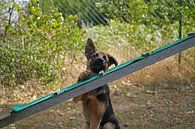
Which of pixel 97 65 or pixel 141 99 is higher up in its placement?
pixel 97 65

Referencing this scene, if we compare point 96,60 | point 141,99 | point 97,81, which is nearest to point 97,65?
point 96,60

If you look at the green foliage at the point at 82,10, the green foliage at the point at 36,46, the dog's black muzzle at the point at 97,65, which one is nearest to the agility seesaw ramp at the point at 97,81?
the dog's black muzzle at the point at 97,65

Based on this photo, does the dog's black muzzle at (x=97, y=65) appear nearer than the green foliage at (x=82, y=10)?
Yes

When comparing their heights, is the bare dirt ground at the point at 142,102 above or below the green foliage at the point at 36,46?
below

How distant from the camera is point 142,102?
7953 millimetres

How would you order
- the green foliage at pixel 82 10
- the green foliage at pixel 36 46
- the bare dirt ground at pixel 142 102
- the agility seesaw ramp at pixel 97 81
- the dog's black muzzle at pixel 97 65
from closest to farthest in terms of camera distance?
the agility seesaw ramp at pixel 97 81
the dog's black muzzle at pixel 97 65
the bare dirt ground at pixel 142 102
the green foliage at pixel 36 46
the green foliage at pixel 82 10

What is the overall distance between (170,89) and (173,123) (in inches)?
88.9

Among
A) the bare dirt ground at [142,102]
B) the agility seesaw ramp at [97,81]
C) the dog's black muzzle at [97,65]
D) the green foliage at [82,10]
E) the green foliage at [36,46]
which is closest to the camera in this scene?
the agility seesaw ramp at [97,81]

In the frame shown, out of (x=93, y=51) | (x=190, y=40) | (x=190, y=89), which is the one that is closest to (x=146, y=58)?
(x=190, y=40)

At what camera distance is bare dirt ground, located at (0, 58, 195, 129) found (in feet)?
21.8

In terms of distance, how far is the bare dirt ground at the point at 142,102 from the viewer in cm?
666

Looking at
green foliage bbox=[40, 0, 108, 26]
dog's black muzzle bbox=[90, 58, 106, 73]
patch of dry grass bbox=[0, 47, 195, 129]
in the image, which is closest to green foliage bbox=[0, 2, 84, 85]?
patch of dry grass bbox=[0, 47, 195, 129]

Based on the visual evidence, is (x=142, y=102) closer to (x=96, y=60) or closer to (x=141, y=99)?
(x=141, y=99)

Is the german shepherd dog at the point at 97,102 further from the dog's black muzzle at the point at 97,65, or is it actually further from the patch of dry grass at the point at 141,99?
the patch of dry grass at the point at 141,99
